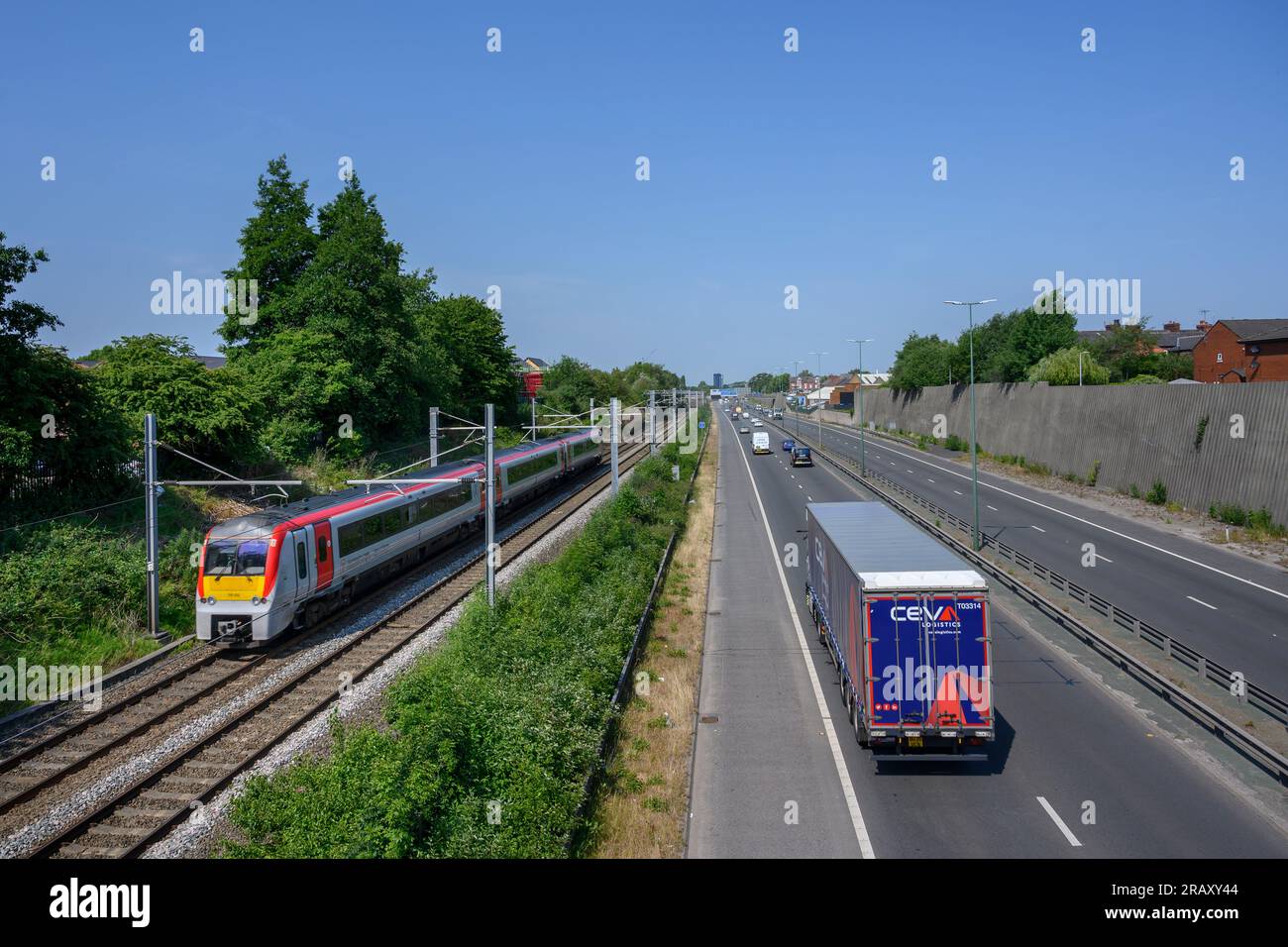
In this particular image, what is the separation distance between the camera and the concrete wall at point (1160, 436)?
115 ft

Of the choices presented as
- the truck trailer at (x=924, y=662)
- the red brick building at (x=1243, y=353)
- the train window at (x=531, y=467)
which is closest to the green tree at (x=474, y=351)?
the train window at (x=531, y=467)

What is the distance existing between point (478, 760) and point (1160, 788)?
1001 cm

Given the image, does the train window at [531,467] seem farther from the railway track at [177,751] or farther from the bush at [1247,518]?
the bush at [1247,518]

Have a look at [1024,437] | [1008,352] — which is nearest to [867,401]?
[1008,352]

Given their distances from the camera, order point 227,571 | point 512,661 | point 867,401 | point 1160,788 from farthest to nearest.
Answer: point 867,401
point 227,571
point 512,661
point 1160,788

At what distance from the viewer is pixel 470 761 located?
11273mm

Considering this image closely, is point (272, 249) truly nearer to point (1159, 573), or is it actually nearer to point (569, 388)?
point (1159, 573)

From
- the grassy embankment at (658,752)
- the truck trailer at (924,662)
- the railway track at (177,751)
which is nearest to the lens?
the grassy embankment at (658,752)

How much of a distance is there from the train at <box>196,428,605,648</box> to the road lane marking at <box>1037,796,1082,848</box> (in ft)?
51.5

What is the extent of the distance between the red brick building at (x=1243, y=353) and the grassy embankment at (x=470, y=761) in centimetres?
6677
